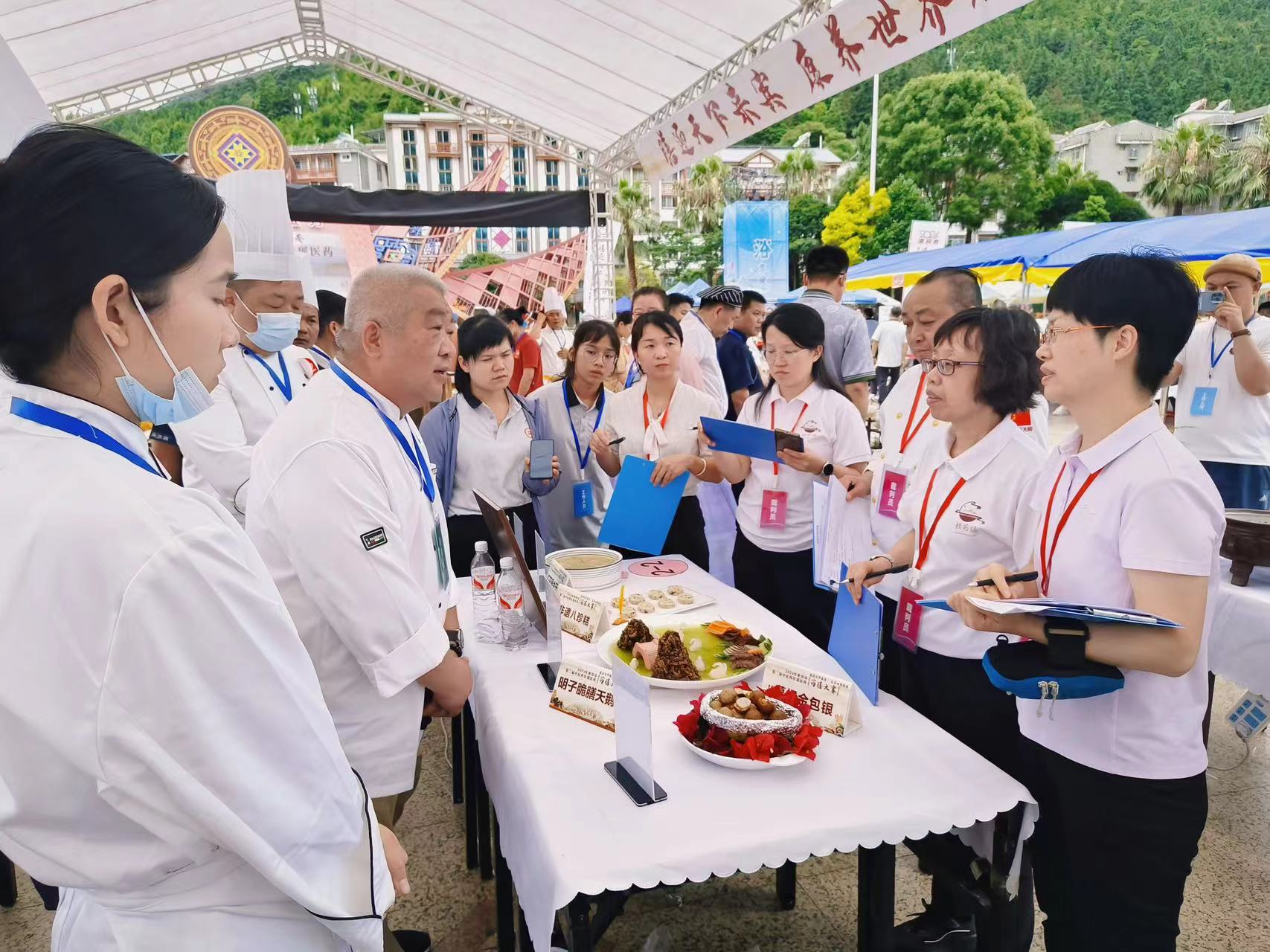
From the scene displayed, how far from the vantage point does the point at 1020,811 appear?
137 centimetres

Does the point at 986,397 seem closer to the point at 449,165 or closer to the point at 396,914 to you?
the point at 396,914

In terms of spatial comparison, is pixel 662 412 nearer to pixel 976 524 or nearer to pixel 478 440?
pixel 478 440

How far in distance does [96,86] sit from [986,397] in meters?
9.10

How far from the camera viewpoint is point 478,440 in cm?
312

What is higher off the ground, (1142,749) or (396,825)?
(1142,749)

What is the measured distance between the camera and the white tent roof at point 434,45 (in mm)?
5785

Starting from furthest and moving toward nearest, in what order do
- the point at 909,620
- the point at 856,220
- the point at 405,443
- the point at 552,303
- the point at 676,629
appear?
the point at 856,220
the point at 552,303
the point at 676,629
the point at 909,620
the point at 405,443

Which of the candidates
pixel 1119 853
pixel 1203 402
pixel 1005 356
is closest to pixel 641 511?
pixel 1005 356

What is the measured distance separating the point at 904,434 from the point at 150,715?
235 cm

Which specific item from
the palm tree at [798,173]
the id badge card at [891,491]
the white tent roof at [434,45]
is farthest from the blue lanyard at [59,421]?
the palm tree at [798,173]

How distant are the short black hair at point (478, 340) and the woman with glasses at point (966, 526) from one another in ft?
5.92

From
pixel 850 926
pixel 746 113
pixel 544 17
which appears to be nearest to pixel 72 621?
pixel 850 926

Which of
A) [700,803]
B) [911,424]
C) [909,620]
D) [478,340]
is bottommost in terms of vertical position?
[700,803]

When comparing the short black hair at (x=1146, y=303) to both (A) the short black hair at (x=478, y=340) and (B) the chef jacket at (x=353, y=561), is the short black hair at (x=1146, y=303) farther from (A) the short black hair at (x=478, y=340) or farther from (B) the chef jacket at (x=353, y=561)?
(A) the short black hair at (x=478, y=340)
